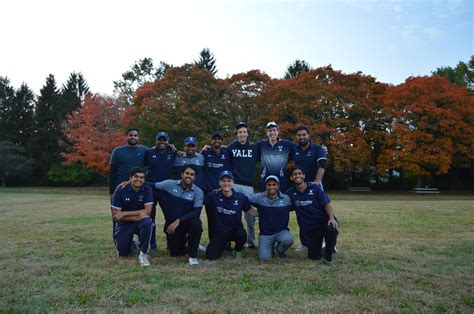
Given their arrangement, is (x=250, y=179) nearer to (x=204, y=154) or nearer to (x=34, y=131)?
(x=204, y=154)

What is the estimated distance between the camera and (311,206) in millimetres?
5664

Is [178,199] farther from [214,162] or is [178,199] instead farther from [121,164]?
[121,164]

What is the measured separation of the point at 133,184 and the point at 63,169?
124ft

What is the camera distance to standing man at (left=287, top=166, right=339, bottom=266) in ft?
18.2

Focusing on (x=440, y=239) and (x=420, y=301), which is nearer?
(x=420, y=301)

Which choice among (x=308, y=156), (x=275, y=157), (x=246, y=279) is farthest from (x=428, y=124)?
(x=246, y=279)

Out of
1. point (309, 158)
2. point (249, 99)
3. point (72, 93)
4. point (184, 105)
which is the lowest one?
point (309, 158)

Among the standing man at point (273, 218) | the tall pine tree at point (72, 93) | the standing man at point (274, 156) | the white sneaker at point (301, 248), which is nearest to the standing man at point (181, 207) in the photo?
the standing man at point (273, 218)

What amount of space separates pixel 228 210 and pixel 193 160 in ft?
3.40

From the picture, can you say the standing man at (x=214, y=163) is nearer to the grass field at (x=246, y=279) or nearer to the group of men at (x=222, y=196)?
the group of men at (x=222, y=196)

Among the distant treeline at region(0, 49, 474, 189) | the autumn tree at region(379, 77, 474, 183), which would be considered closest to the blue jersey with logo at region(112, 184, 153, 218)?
the distant treeline at region(0, 49, 474, 189)

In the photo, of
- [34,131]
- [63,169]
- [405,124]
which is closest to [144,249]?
[405,124]

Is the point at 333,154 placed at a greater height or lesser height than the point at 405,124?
lesser

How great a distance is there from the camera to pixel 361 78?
88.8 ft
